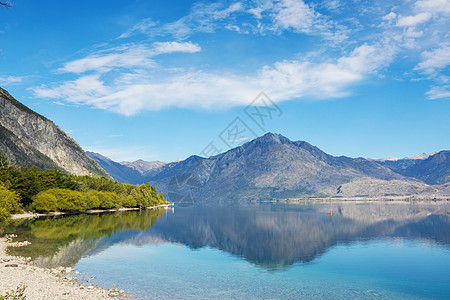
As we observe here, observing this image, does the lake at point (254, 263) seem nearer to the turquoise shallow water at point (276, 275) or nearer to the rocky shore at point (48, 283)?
the turquoise shallow water at point (276, 275)

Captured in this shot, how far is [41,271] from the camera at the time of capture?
4131 cm

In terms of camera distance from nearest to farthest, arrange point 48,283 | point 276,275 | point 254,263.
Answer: point 48,283, point 276,275, point 254,263

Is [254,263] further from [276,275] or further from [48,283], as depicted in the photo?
[48,283]

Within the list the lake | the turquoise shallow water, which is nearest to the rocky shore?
the lake

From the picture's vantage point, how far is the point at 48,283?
3538 centimetres

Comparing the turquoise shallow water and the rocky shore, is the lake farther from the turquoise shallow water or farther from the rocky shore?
the rocky shore

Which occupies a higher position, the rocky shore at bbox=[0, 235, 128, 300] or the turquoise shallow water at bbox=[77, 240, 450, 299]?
the rocky shore at bbox=[0, 235, 128, 300]

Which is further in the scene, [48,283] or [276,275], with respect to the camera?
[276,275]

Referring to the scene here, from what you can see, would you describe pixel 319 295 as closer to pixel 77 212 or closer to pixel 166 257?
pixel 166 257

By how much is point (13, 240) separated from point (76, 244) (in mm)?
12359

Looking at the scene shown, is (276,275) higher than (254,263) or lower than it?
higher

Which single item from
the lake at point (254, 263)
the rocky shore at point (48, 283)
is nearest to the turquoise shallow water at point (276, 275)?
the lake at point (254, 263)

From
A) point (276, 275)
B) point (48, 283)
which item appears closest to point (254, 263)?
point (276, 275)

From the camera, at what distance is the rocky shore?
1233 inches
